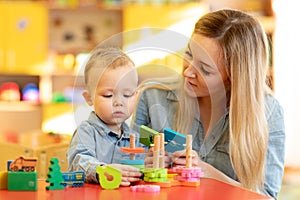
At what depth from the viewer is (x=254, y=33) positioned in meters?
1.60

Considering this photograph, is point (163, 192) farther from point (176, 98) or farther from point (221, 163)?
point (221, 163)

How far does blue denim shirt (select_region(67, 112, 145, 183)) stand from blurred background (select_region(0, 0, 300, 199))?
313 cm

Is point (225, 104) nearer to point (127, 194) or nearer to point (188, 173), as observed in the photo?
point (188, 173)

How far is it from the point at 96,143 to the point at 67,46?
365 cm

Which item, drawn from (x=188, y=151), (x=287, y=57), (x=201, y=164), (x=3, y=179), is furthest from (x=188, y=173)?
(x=287, y=57)

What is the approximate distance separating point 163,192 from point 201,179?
177 mm

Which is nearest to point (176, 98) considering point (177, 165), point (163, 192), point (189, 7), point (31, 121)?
point (177, 165)

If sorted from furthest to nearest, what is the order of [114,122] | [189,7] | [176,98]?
[189,7]
[176,98]
[114,122]

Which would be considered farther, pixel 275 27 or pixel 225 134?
pixel 275 27

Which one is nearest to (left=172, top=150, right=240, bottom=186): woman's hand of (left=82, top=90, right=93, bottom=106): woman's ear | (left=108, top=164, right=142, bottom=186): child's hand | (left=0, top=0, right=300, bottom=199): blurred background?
(left=108, top=164, right=142, bottom=186): child's hand

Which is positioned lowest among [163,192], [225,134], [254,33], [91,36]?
[163,192]

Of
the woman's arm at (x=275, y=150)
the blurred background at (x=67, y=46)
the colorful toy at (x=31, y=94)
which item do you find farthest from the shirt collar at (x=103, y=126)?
the colorful toy at (x=31, y=94)

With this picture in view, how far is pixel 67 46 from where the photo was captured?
4.95 m

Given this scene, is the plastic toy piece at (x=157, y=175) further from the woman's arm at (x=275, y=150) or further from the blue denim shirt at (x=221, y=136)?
the woman's arm at (x=275, y=150)
